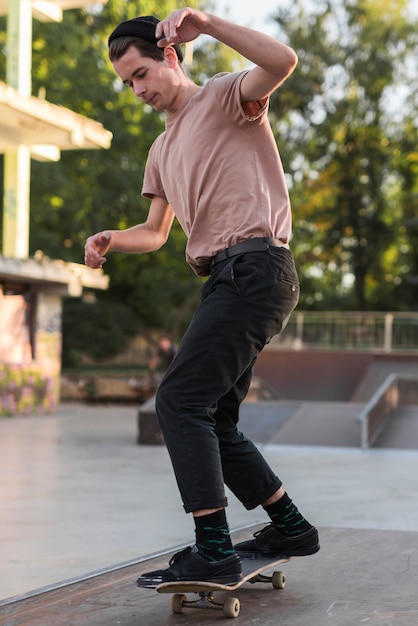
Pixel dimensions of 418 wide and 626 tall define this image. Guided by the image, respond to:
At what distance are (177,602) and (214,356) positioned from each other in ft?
2.84

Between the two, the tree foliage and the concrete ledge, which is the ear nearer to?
the concrete ledge

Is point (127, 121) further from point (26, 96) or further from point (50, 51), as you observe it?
point (26, 96)

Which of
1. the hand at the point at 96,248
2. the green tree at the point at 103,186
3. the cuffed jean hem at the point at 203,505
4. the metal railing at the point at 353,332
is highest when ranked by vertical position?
the green tree at the point at 103,186

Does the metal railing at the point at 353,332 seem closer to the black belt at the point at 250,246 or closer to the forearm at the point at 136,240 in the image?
→ the forearm at the point at 136,240

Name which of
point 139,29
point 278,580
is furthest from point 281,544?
point 139,29

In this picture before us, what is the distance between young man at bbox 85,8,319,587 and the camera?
3.34 meters

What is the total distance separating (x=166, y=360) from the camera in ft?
63.1

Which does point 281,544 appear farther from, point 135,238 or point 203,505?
point 135,238

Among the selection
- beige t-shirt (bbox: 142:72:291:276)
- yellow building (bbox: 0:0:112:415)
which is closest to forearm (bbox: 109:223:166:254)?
beige t-shirt (bbox: 142:72:291:276)

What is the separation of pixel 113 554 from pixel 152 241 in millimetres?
1966

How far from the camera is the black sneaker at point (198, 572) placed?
3299 millimetres

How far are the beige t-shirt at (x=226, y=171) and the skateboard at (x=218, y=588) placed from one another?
1.16 metres

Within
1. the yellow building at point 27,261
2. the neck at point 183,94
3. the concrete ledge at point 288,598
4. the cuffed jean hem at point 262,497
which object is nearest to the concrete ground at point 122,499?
the concrete ledge at point 288,598

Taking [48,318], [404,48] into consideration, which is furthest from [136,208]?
[404,48]
